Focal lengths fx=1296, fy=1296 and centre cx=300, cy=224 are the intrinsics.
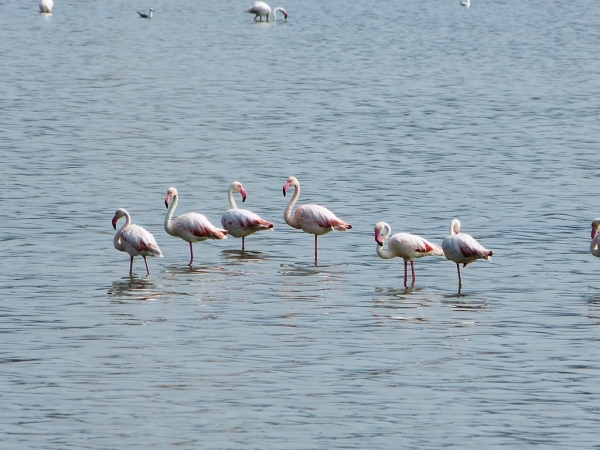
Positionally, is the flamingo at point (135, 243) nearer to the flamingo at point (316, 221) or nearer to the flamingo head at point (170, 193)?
the flamingo head at point (170, 193)

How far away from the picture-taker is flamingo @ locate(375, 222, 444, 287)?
17.5m

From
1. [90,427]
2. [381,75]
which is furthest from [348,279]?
[381,75]

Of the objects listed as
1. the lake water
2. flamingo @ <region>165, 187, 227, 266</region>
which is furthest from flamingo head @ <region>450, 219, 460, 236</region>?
flamingo @ <region>165, 187, 227, 266</region>

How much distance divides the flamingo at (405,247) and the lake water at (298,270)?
0.41m

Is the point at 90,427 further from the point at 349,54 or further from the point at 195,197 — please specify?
the point at 349,54

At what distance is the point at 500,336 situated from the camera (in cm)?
1498

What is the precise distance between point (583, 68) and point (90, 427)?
40.8 meters

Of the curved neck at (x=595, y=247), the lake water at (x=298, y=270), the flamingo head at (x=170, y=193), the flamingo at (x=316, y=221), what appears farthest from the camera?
the flamingo head at (x=170, y=193)

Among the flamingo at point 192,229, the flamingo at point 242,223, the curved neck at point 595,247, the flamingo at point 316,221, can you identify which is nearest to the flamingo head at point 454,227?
the curved neck at point 595,247

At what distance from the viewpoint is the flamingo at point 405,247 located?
1752cm

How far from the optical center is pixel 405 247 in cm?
1750

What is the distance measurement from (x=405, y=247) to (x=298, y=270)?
1.75 m

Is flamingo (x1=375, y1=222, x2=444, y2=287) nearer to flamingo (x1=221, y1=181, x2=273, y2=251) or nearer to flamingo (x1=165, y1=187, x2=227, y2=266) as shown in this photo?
flamingo (x1=221, y1=181, x2=273, y2=251)

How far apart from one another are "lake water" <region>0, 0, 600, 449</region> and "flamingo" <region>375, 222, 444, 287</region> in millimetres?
411
